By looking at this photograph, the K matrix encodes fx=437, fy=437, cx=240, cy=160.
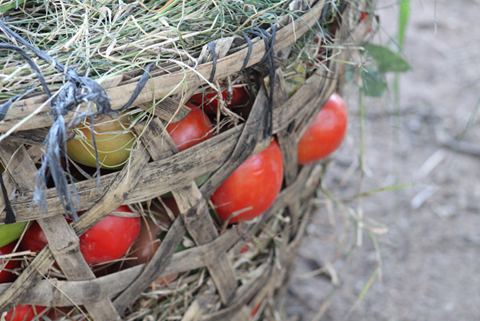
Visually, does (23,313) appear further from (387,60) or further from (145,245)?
(387,60)

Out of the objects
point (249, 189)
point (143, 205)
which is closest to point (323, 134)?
point (249, 189)

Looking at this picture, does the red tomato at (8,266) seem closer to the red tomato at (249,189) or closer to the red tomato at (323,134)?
the red tomato at (249,189)

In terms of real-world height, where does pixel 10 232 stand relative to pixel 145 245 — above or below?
above

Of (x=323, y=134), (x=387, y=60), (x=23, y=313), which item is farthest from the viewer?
(x=387, y=60)

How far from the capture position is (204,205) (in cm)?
66

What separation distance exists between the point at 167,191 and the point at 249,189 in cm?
16

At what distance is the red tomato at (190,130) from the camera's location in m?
0.63

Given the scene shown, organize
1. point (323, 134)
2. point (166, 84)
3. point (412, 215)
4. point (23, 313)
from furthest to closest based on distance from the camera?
point (412, 215), point (323, 134), point (23, 313), point (166, 84)

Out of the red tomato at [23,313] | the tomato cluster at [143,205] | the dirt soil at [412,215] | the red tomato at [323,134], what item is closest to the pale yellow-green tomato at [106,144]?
the tomato cluster at [143,205]

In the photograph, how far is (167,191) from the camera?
1.98 ft

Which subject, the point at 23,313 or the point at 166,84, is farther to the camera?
the point at 23,313

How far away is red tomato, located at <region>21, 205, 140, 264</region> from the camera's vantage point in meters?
0.62

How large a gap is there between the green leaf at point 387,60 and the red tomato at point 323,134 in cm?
18

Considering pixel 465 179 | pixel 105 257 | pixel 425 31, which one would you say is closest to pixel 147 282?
pixel 105 257
